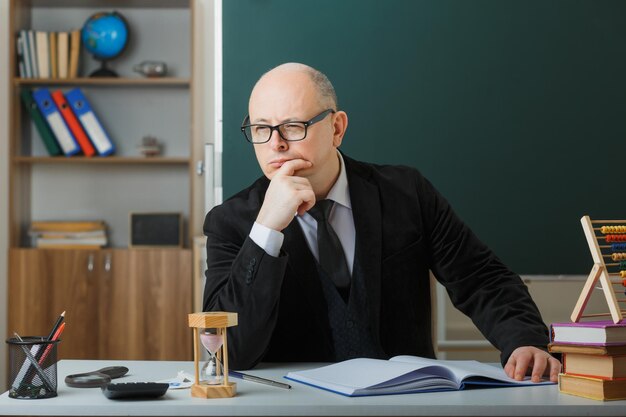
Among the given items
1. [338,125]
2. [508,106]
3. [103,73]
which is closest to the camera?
[338,125]

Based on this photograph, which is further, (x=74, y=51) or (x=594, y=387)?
(x=74, y=51)

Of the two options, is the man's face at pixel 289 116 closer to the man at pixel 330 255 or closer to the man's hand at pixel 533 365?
the man at pixel 330 255

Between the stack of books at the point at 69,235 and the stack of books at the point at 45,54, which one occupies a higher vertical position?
the stack of books at the point at 45,54

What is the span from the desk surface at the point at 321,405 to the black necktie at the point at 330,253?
1.88ft

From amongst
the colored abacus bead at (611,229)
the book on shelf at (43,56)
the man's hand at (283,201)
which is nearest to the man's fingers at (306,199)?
the man's hand at (283,201)

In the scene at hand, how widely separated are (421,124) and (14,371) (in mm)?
1865

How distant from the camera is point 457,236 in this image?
204 cm

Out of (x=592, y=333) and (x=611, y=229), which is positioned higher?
(x=611, y=229)

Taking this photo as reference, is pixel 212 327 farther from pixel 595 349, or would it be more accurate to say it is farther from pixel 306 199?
pixel 595 349

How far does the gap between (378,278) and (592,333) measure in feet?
2.21

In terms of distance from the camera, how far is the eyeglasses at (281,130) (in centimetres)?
181

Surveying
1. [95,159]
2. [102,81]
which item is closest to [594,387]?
[95,159]

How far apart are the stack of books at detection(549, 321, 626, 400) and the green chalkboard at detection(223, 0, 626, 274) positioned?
158 centimetres

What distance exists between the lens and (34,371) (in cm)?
133
